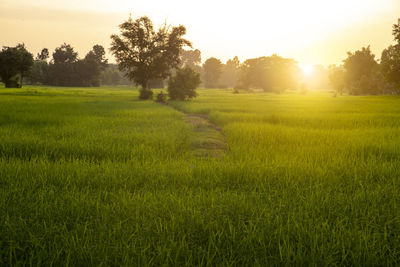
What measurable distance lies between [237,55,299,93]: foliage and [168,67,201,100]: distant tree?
55212mm

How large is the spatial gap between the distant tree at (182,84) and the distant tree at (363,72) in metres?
49.9

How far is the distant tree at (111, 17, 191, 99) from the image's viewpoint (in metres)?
31.3

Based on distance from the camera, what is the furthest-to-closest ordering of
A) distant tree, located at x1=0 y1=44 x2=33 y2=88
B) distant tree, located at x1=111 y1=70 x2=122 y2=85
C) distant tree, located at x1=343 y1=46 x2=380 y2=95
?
distant tree, located at x1=111 y1=70 x2=122 y2=85, distant tree, located at x1=343 y1=46 x2=380 y2=95, distant tree, located at x1=0 y1=44 x2=33 y2=88

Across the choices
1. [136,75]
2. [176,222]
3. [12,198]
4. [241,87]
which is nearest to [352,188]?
[176,222]

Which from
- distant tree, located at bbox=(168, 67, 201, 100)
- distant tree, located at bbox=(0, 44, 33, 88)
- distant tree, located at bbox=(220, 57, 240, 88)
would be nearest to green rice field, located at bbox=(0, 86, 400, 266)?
distant tree, located at bbox=(168, 67, 201, 100)

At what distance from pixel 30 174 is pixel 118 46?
30.2 metres

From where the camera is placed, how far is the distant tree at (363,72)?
200 ft

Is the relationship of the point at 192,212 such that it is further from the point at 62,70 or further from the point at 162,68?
the point at 62,70

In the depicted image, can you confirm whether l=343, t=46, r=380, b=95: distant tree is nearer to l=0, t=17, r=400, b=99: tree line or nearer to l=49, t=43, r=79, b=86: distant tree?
l=0, t=17, r=400, b=99: tree line

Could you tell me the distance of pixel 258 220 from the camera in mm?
2615

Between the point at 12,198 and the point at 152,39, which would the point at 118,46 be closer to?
the point at 152,39

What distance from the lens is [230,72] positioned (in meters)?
129

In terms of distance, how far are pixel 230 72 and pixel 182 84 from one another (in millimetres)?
104352

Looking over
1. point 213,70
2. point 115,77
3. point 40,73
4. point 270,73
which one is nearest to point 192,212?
point 40,73
